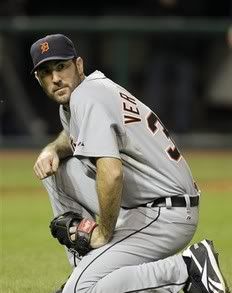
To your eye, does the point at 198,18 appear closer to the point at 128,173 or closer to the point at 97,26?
the point at 97,26

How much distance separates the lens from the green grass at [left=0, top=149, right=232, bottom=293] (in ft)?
20.5

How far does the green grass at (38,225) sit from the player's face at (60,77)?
1.21 metres

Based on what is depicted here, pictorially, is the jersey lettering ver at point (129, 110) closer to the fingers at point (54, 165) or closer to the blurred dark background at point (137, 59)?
the fingers at point (54, 165)

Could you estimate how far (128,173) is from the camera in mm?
5219

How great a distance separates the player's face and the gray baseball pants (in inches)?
18.7

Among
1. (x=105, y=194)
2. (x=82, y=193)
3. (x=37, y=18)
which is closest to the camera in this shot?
→ (x=105, y=194)

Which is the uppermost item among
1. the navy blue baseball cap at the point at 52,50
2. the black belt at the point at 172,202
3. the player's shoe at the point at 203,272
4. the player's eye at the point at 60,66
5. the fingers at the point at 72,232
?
the navy blue baseball cap at the point at 52,50

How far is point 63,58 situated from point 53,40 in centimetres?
11

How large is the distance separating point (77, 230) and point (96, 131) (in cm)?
57

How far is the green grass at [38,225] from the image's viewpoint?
246 inches

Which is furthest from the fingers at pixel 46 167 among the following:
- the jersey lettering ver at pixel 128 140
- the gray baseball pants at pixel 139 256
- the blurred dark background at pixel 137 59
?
the blurred dark background at pixel 137 59

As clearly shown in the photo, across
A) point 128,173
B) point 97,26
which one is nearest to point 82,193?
point 128,173

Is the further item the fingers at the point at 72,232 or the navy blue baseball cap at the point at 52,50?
the fingers at the point at 72,232

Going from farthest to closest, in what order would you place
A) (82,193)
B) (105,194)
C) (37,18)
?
(37,18) → (82,193) → (105,194)
